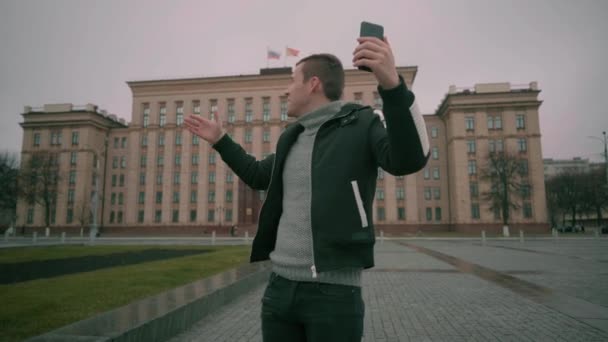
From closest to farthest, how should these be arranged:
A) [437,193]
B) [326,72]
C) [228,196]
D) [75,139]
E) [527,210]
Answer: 1. [326,72]
2. [527,210]
3. [228,196]
4. [437,193]
5. [75,139]

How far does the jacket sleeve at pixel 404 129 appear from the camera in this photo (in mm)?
1443

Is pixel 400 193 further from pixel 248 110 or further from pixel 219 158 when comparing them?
pixel 219 158

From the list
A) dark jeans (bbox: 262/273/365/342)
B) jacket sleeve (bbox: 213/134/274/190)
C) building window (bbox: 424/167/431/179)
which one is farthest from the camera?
building window (bbox: 424/167/431/179)

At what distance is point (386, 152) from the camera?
1.60m

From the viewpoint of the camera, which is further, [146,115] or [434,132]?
[146,115]

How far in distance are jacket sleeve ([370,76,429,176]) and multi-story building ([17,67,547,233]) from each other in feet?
176

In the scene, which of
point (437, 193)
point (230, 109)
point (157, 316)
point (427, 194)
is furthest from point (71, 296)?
point (437, 193)

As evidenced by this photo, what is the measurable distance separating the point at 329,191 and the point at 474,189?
5835 centimetres

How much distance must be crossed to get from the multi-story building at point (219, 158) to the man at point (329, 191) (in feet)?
175

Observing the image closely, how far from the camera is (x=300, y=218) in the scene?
1.86 metres

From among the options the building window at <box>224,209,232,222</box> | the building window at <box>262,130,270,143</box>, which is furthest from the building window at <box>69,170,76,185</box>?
the building window at <box>262,130,270,143</box>

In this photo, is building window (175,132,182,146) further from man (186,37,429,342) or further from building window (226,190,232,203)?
man (186,37,429,342)

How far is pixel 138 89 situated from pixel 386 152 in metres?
68.4

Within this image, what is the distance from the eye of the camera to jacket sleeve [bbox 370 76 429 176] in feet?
4.74
